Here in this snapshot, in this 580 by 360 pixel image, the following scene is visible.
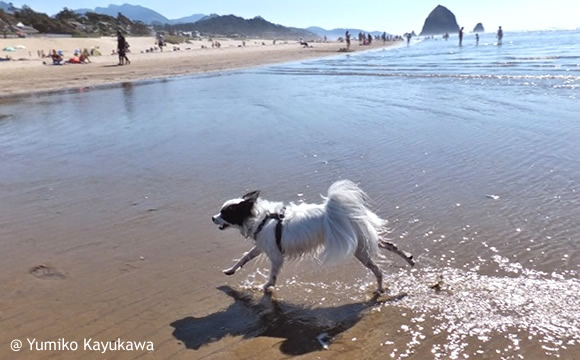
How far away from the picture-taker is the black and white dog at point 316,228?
14.1ft

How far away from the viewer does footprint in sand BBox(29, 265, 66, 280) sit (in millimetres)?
4617

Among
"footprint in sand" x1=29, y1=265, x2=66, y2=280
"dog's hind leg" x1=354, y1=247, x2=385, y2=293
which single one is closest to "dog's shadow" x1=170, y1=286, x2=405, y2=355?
"dog's hind leg" x1=354, y1=247, x2=385, y2=293

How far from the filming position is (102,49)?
43.8 meters

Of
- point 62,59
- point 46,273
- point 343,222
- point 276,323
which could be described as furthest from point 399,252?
point 62,59

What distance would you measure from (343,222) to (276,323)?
1017mm

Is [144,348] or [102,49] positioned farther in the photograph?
[102,49]

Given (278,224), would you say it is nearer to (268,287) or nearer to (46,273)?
(268,287)

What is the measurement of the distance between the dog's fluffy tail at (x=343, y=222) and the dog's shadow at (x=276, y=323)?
475 mm

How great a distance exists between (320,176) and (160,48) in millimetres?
45248

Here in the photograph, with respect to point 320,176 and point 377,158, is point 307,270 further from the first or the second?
point 377,158

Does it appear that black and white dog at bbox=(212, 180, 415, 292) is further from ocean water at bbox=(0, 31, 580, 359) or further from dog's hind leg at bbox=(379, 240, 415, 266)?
ocean water at bbox=(0, 31, 580, 359)

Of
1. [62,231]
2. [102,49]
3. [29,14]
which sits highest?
[29,14]

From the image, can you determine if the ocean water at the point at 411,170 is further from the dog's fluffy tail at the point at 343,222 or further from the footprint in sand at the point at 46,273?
the footprint in sand at the point at 46,273

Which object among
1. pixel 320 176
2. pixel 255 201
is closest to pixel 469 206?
pixel 320 176
